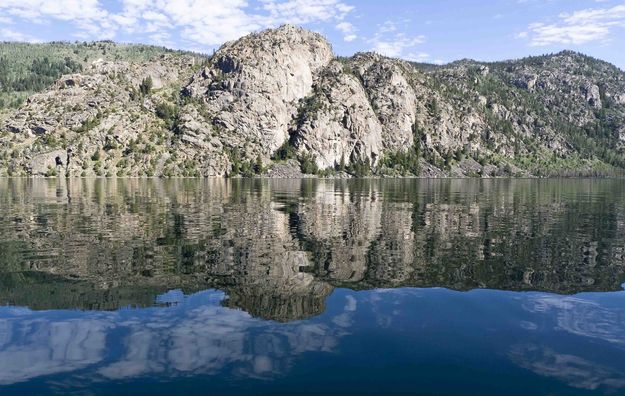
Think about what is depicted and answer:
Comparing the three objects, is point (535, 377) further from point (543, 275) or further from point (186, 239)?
point (186, 239)

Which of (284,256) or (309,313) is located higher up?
(284,256)

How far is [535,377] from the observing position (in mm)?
14695

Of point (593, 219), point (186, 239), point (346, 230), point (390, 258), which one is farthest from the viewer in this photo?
point (593, 219)

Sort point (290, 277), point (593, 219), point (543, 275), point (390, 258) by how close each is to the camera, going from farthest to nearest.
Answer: point (593, 219) → point (390, 258) → point (543, 275) → point (290, 277)

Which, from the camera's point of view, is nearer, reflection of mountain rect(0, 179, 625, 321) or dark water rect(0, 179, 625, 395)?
dark water rect(0, 179, 625, 395)

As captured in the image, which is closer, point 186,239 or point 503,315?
point 503,315

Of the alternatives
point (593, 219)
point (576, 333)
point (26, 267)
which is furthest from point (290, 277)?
point (593, 219)

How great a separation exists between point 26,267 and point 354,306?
19.9 metres

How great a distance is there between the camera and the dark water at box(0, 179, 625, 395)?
14.5m

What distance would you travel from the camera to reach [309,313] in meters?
20.4

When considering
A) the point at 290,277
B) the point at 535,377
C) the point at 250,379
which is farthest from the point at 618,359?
the point at 290,277

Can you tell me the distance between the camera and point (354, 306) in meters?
21.5

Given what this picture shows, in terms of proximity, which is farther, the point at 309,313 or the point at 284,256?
the point at 284,256

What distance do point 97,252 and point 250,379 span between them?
73.3ft
